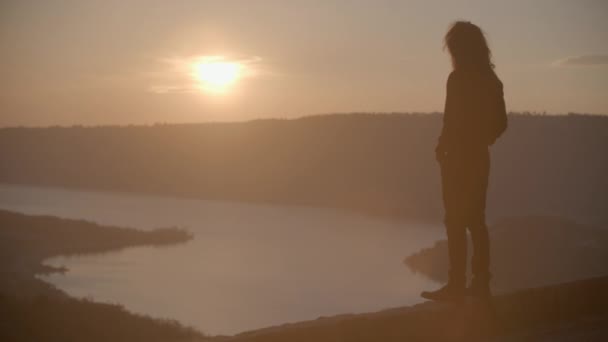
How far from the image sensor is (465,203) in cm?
430

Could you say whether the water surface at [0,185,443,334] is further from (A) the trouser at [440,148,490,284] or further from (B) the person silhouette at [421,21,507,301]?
(B) the person silhouette at [421,21,507,301]

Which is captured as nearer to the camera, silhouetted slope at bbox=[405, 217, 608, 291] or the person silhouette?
the person silhouette

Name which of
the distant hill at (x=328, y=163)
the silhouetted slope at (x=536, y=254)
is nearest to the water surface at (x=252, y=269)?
the silhouetted slope at (x=536, y=254)

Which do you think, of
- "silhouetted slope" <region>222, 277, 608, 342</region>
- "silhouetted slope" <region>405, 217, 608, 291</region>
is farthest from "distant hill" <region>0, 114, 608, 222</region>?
"silhouetted slope" <region>222, 277, 608, 342</region>

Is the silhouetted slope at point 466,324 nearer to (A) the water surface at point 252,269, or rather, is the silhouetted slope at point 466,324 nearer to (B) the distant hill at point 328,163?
(A) the water surface at point 252,269

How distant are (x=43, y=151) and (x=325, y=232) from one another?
85.4 meters

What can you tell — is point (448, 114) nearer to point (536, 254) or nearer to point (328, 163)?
point (536, 254)

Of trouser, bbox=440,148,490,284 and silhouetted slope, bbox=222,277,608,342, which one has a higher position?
trouser, bbox=440,148,490,284

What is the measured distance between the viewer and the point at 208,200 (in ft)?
303

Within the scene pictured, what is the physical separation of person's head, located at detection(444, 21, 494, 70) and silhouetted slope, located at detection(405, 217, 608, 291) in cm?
3673

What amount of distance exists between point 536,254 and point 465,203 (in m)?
47.0

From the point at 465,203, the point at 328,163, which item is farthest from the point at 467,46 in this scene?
the point at 328,163

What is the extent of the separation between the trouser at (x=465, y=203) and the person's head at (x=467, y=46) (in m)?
0.57

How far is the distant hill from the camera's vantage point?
79.6 meters
